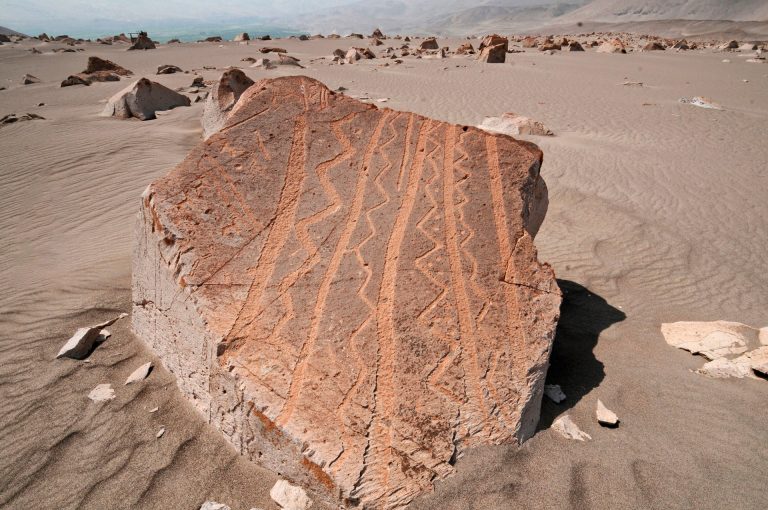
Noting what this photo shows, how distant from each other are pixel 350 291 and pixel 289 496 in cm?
108

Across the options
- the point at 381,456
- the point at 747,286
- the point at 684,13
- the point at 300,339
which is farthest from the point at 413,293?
the point at 684,13

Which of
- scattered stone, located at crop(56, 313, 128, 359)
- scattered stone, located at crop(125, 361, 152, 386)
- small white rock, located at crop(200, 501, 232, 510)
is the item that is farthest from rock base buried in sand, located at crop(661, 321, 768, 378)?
scattered stone, located at crop(56, 313, 128, 359)

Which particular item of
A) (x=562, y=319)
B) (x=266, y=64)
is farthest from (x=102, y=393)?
(x=266, y=64)

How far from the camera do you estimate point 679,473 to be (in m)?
2.39

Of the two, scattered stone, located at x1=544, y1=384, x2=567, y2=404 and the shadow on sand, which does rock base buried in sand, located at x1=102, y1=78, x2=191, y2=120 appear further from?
scattered stone, located at x1=544, y1=384, x2=567, y2=404

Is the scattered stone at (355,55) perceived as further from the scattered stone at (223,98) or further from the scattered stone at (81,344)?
the scattered stone at (81,344)

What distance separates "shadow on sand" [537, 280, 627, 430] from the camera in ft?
9.63

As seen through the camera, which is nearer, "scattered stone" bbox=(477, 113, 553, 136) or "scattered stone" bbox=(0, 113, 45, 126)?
"scattered stone" bbox=(477, 113, 553, 136)

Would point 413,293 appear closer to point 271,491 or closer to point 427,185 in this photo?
point 427,185

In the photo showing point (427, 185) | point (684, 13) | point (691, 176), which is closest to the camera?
point (427, 185)

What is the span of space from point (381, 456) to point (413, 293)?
890mm

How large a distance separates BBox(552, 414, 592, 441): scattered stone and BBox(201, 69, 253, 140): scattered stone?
7089 millimetres

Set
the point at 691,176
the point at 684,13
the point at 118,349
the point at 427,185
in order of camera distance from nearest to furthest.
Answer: the point at 427,185 → the point at 118,349 → the point at 691,176 → the point at 684,13

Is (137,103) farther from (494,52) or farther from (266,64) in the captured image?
(494,52)
